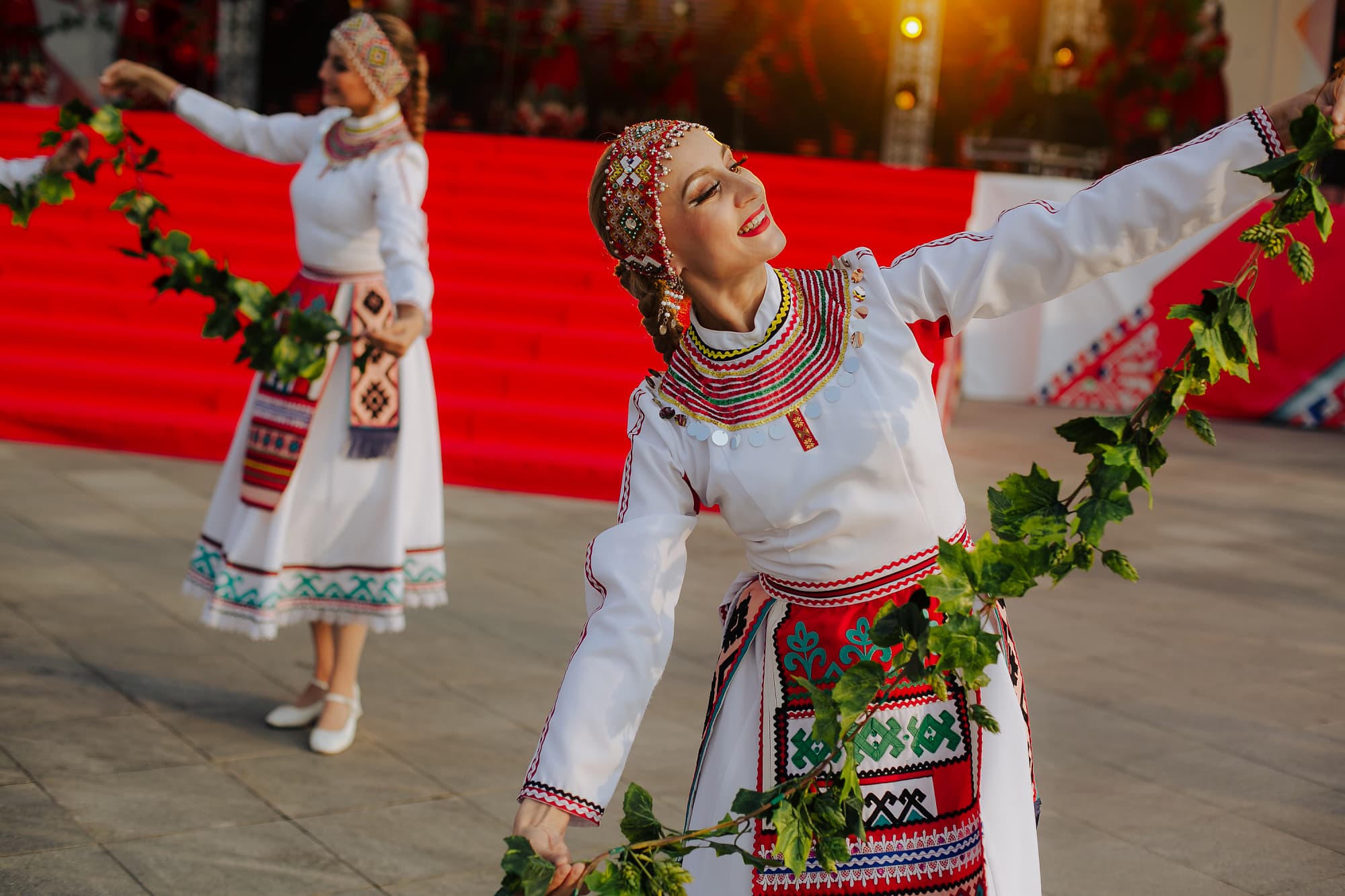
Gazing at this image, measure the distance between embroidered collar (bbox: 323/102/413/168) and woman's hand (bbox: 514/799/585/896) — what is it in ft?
8.84

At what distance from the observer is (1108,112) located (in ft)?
49.5

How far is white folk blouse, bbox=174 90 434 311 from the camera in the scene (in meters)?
3.97

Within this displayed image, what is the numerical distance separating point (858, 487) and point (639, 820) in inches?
21.5

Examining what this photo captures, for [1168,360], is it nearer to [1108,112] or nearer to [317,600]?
[1108,112]

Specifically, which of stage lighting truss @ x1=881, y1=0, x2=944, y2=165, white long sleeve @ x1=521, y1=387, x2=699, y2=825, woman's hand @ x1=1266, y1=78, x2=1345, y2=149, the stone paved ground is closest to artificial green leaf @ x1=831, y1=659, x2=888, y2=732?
white long sleeve @ x1=521, y1=387, x2=699, y2=825

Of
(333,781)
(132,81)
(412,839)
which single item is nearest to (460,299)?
(132,81)

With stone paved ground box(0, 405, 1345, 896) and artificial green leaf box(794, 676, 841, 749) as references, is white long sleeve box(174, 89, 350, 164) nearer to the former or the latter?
stone paved ground box(0, 405, 1345, 896)

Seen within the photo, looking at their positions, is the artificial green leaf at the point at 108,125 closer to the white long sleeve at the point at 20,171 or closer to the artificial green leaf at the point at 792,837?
the white long sleeve at the point at 20,171

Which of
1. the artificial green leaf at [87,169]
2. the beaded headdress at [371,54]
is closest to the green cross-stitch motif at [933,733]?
the beaded headdress at [371,54]

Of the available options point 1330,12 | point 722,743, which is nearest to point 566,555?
point 722,743

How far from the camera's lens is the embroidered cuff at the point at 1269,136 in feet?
6.68

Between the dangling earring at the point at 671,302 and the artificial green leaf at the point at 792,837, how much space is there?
694mm

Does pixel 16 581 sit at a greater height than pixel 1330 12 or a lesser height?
lesser

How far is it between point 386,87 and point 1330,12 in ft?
43.5
